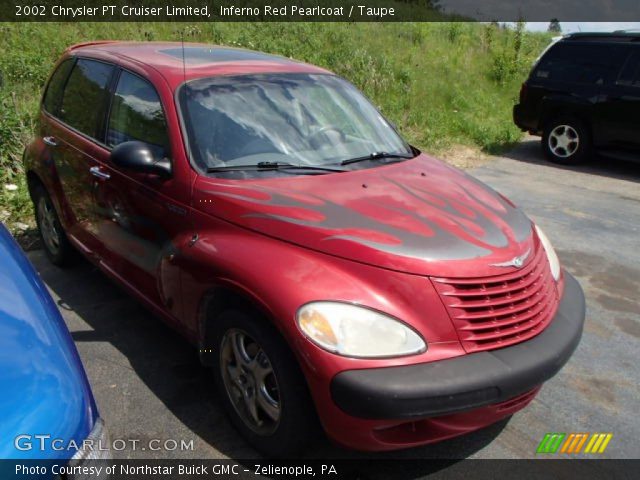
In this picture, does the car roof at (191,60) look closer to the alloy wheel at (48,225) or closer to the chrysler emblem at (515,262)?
the alloy wheel at (48,225)

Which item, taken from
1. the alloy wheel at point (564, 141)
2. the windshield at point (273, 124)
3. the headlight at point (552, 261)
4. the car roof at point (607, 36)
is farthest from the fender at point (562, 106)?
the headlight at point (552, 261)

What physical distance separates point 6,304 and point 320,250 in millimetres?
1165

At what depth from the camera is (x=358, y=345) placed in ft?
7.07

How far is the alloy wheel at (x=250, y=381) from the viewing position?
8.16 ft

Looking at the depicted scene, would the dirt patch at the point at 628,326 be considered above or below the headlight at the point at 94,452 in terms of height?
below

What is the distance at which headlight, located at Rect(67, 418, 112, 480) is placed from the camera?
1.60 m

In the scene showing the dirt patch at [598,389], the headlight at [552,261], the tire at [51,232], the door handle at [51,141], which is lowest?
the dirt patch at [598,389]

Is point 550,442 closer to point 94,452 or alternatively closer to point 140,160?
point 94,452

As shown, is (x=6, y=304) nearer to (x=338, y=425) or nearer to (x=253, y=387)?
(x=253, y=387)

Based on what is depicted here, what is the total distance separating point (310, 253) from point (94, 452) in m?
1.11

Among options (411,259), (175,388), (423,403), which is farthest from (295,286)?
(175,388)

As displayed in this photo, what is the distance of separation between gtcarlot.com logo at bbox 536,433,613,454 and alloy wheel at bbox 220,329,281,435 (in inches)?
52.1

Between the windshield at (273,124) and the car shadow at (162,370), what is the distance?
122 centimetres

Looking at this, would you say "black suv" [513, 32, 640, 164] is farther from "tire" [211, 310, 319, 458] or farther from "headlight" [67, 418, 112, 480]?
"headlight" [67, 418, 112, 480]
